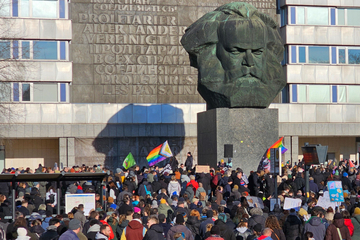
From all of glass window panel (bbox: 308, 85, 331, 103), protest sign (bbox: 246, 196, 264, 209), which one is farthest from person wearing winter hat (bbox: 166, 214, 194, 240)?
glass window panel (bbox: 308, 85, 331, 103)

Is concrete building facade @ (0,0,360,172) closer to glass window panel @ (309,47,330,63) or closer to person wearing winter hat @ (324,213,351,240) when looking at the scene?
glass window panel @ (309,47,330,63)

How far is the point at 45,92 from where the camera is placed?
37938mm

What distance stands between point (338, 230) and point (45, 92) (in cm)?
2911

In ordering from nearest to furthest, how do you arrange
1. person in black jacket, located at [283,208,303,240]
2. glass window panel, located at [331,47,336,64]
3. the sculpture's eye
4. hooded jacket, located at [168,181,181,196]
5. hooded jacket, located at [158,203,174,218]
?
person in black jacket, located at [283,208,303,240]
hooded jacket, located at [158,203,174,218]
hooded jacket, located at [168,181,181,196]
the sculpture's eye
glass window panel, located at [331,47,336,64]

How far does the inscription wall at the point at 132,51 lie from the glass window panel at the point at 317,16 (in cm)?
692

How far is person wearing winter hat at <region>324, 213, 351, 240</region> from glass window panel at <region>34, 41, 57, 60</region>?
1154 inches

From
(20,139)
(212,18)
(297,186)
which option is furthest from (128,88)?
(297,186)

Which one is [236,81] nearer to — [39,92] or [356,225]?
[356,225]

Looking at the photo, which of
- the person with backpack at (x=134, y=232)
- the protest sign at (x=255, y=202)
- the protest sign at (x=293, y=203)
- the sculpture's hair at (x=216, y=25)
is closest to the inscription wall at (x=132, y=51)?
the sculpture's hair at (x=216, y=25)

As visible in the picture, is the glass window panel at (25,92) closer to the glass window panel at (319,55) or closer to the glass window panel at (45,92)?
the glass window panel at (45,92)

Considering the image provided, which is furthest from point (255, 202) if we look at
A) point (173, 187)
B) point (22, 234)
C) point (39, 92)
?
point (39, 92)

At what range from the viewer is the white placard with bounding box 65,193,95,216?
1430 cm

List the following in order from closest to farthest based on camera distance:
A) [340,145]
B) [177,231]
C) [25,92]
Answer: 1. [177,231]
2. [25,92]
3. [340,145]

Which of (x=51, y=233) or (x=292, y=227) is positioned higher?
(x=51, y=233)
